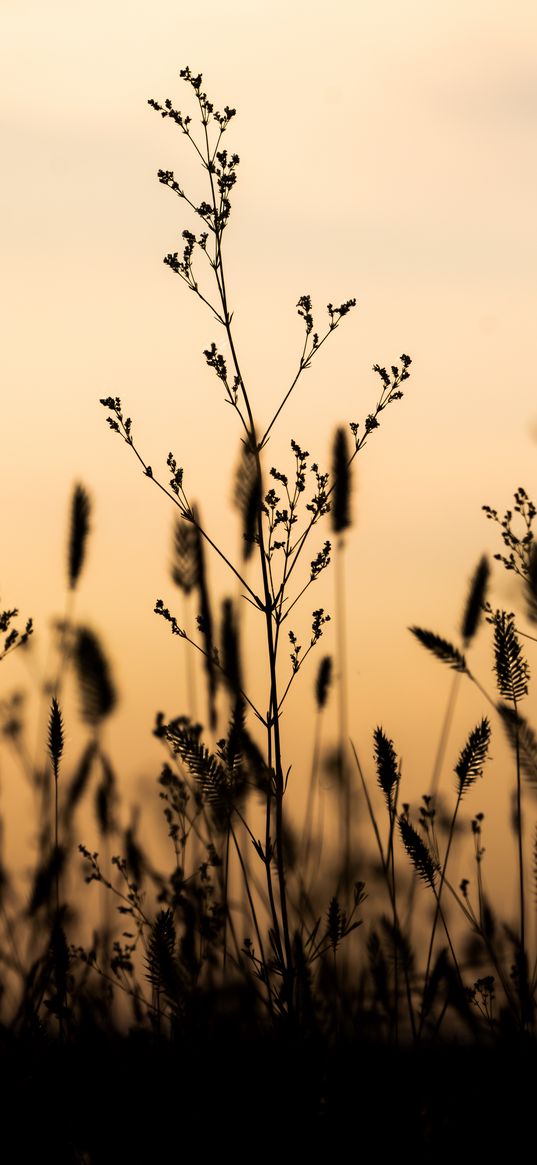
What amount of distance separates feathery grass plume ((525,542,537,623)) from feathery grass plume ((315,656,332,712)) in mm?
1761

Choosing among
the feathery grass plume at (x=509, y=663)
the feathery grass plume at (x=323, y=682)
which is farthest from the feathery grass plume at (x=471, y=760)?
the feathery grass plume at (x=323, y=682)

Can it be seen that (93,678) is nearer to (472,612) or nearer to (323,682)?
(323,682)

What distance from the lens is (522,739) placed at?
452 cm

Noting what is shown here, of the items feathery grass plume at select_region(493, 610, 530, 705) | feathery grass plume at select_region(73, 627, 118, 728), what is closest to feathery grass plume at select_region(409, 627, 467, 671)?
feathery grass plume at select_region(493, 610, 530, 705)

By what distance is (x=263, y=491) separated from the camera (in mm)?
4488

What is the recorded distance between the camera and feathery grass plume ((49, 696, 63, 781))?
4.01 meters

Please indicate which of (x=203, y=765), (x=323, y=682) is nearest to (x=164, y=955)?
(x=203, y=765)

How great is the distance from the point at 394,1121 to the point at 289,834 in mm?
2107

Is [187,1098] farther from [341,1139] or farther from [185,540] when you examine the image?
[185,540]

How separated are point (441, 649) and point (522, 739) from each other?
19.2 inches

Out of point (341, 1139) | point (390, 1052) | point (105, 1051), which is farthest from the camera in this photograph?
point (105, 1051)

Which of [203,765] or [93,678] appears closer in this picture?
[203,765]

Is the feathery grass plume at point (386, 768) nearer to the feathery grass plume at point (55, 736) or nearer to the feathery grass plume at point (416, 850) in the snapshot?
the feathery grass plume at point (416, 850)

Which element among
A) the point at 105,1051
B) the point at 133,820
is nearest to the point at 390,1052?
the point at 105,1051
